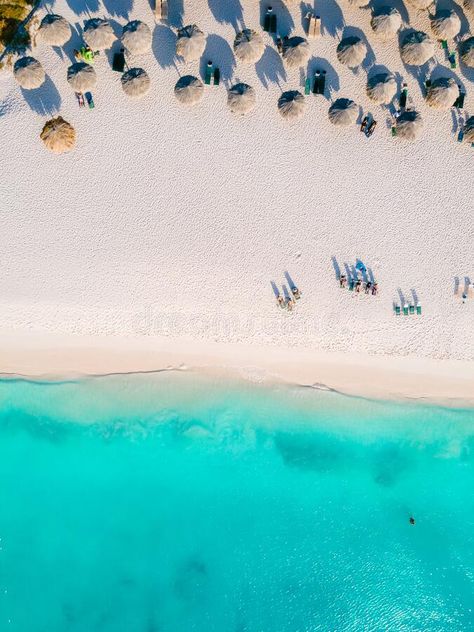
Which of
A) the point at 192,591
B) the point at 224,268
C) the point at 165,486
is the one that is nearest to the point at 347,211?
the point at 224,268

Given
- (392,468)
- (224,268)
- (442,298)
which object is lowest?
(392,468)

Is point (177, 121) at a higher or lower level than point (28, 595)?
higher

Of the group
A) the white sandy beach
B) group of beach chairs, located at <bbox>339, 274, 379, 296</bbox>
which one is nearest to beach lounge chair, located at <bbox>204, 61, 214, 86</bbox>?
the white sandy beach

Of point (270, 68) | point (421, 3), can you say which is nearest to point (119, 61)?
point (270, 68)

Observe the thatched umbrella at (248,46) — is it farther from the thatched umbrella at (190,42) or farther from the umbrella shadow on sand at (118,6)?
the umbrella shadow on sand at (118,6)

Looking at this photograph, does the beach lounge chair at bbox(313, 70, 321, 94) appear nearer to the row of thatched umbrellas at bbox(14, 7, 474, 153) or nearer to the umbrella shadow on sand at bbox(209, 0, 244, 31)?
the row of thatched umbrellas at bbox(14, 7, 474, 153)

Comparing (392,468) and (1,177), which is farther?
(392,468)

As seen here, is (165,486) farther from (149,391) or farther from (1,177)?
(1,177)

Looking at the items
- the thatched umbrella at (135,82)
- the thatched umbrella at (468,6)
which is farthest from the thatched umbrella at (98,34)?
the thatched umbrella at (468,6)
